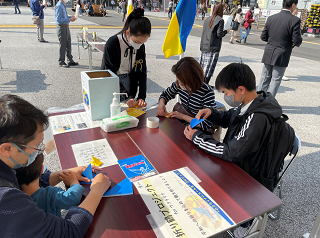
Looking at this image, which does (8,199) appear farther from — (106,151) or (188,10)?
(188,10)

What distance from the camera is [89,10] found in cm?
1892

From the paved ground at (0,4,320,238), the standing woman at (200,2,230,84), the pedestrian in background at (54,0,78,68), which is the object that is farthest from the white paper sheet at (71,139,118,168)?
the pedestrian in background at (54,0,78,68)

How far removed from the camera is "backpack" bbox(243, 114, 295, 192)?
137 cm

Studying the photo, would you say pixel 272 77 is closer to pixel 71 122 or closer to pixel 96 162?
pixel 71 122

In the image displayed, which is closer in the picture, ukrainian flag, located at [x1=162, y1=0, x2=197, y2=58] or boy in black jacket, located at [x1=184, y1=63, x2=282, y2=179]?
boy in black jacket, located at [x1=184, y1=63, x2=282, y2=179]

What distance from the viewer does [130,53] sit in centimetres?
217

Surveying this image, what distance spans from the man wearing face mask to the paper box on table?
29.8 inches

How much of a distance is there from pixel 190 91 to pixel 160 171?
892mm

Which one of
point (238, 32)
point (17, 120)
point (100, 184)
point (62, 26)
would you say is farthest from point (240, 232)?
point (238, 32)

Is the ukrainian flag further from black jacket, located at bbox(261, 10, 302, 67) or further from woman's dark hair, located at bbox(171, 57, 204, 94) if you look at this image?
black jacket, located at bbox(261, 10, 302, 67)

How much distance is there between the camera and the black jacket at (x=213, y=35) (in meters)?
4.37

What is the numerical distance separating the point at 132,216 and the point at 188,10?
2442 mm

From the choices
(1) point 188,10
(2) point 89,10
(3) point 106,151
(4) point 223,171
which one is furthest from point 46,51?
(2) point 89,10

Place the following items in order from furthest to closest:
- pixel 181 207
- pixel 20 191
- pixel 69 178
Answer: pixel 69 178
pixel 181 207
pixel 20 191
